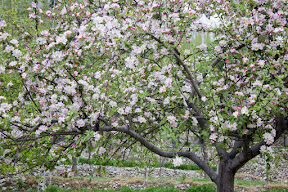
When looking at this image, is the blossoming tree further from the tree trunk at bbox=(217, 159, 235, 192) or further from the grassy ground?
the grassy ground

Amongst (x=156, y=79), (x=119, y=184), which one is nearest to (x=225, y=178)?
(x=156, y=79)

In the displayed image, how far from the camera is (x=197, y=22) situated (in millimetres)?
5016

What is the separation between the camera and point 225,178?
4.81 meters

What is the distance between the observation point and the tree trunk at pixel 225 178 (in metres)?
4.78

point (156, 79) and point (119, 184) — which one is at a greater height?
point (156, 79)

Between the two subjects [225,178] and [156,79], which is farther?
[225,178]

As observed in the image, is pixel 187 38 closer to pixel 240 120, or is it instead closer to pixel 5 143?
pixel 240 120

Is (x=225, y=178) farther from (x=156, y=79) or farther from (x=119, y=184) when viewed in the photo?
(x=119, y=184)

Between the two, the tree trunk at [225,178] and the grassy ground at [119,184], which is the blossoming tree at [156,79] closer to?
the tree trunk at [225,178]

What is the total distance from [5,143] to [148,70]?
8.84 feet

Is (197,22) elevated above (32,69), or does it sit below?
above

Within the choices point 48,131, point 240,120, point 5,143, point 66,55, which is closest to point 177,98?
point 240,120

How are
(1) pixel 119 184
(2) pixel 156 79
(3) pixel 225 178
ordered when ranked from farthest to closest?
(1) pixel 119 184
(3) pixel 225 178
(2) pixel 156 79

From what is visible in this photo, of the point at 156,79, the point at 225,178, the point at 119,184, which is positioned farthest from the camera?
the point at 119,184
